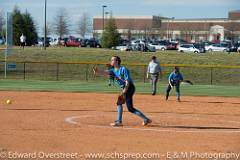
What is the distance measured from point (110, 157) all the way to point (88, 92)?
58.3 feet

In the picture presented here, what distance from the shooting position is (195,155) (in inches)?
420

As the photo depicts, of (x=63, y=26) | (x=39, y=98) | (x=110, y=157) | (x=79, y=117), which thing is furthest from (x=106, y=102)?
(x=63, y=26)

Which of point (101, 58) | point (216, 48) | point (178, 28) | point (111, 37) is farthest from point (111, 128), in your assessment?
point (178, 28)

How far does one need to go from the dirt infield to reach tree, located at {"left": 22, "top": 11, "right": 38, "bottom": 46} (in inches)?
1739

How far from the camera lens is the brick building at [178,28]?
5497 inches

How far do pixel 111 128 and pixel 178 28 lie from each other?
445 ft

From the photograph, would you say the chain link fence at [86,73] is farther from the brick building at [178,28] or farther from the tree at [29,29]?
the brick building at [178,28]

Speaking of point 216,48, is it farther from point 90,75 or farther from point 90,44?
point 90,75

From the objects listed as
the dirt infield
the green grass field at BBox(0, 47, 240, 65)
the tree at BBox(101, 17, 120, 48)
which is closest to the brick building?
the tree at BBox(101, 17, 120, 48)

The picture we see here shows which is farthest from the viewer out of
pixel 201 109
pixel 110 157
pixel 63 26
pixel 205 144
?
pixel 63 26

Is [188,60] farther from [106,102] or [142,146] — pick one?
[142,146]

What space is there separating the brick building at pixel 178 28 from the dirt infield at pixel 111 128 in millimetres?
114387

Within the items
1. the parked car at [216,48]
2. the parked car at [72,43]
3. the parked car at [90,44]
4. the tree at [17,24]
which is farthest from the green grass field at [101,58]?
the parked car at [72,43]

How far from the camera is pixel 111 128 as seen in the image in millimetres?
14281
